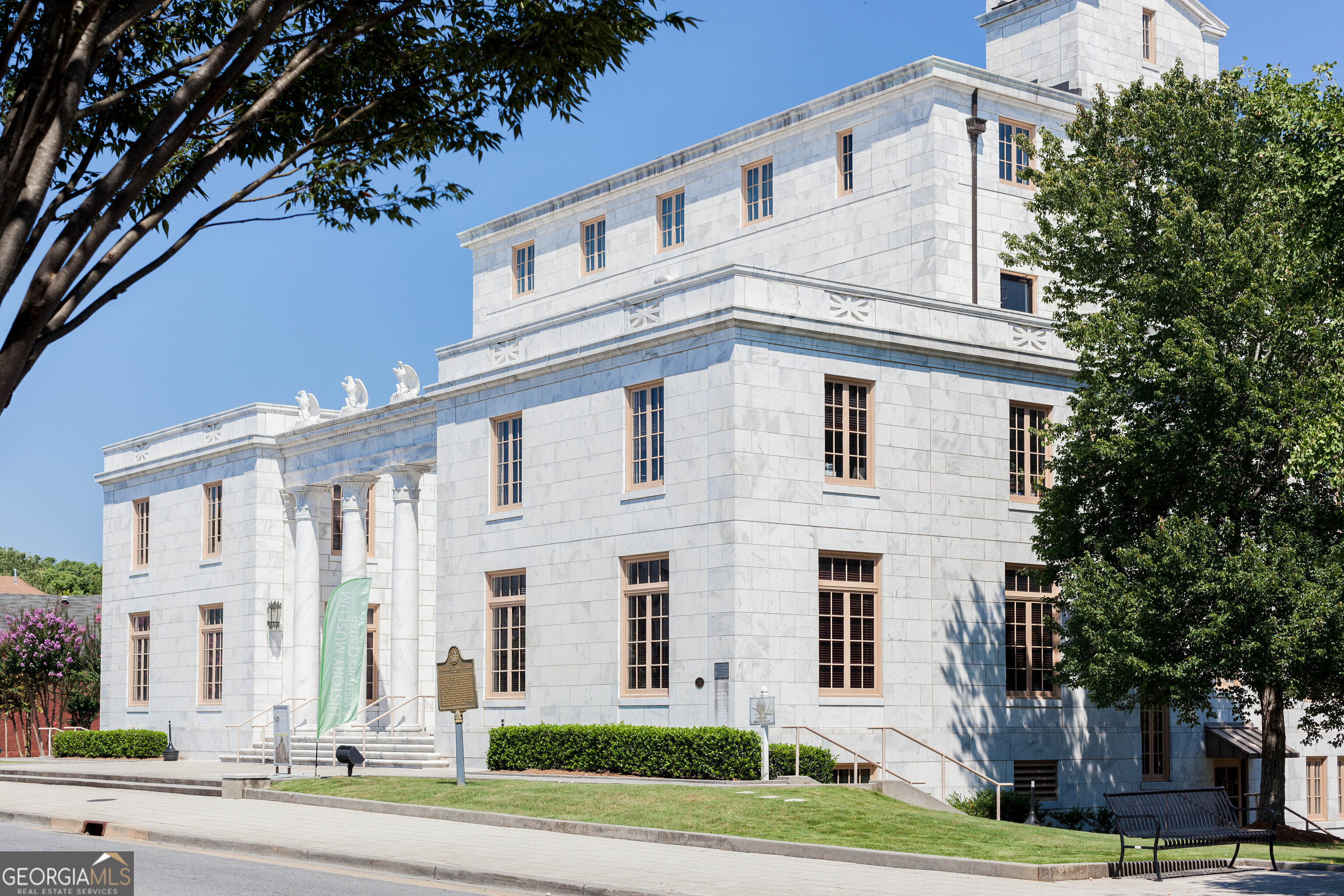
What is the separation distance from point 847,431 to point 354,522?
17.1 metres

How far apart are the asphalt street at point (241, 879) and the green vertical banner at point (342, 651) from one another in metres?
11.9

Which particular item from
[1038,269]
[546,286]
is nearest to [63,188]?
[1038,269]

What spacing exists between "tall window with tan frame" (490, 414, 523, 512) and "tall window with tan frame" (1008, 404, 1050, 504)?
418 inches

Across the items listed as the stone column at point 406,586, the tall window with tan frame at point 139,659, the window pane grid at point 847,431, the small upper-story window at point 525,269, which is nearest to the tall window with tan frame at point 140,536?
the tall window with tan frame at point 139,659

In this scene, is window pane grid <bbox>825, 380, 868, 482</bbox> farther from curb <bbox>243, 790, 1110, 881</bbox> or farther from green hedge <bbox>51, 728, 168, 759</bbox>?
green hedge <bbox>51, 728, 168, 759</bbox>

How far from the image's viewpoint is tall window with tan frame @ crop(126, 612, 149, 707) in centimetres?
4788

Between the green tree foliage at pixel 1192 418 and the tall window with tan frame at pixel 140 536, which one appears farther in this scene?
the tall window with tan frame at pixel 140 536

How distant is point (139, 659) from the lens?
4841 cm

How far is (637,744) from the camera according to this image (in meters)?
28.1

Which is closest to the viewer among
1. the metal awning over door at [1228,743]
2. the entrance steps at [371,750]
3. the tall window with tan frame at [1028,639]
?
the tall window with tan frame at [1028,639]

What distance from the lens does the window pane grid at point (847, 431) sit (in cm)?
2942

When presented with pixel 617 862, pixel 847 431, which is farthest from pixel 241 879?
pixel 847 431

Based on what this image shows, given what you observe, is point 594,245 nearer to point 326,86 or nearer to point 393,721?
point 393,721

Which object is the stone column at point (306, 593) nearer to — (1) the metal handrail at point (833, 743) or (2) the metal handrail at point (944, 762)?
(1) the metal handrail at point (833, 743)
